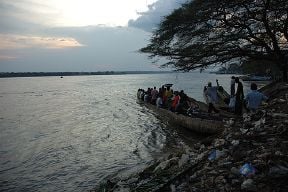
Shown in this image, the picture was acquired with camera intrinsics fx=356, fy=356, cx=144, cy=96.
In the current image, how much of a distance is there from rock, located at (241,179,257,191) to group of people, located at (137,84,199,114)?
12.7m

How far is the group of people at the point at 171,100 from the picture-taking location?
19984mm

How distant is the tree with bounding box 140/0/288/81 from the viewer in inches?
675

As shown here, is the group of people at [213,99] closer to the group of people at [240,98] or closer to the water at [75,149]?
the group of people at [240,98]

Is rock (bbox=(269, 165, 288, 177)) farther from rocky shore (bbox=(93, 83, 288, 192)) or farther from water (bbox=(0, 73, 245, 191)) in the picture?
water (bbox=(0, 73, 245, 191))

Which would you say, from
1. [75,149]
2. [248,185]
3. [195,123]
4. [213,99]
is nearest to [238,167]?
[248,185]

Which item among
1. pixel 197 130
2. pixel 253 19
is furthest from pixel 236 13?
pixel 197 130

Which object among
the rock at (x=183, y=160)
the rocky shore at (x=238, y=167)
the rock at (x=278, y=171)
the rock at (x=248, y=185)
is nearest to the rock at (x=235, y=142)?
the rocky shore at (x=238, y=167)

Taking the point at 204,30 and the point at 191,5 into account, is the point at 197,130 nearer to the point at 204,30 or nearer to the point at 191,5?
the point at 204,30

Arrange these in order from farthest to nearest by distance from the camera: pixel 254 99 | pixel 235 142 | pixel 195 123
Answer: pixel 195 123
pixel 254 99
pixel 235 142

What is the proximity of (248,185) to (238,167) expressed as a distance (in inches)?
33.0

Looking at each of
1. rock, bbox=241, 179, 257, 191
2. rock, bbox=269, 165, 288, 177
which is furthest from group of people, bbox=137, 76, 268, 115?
rock, bbox=241, 179, 257, 191

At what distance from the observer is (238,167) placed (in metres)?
6.82

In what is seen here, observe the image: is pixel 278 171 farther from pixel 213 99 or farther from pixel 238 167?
pixel 213 99

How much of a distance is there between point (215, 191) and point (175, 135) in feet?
41.1
